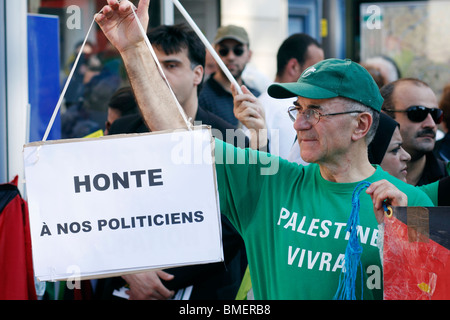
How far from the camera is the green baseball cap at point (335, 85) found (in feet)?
8.48

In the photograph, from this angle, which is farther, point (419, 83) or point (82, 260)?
point (419, 83)

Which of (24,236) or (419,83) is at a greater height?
(419,83)

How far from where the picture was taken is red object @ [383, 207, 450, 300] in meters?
2.13

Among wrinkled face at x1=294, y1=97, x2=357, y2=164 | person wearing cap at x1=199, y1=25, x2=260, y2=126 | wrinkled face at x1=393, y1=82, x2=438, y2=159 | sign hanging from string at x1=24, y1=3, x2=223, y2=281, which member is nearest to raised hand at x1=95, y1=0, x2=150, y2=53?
sign hanging from string at x1=24, y1=3, x2=223, y2=281

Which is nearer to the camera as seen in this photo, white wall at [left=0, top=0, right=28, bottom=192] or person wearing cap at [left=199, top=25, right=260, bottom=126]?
white wall at [left=0, top=0, right=28, bottom=192]

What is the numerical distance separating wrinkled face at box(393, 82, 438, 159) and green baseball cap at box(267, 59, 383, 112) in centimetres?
144

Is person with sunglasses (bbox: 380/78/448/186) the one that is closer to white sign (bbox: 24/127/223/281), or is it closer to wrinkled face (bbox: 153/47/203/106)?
wrinkled face (bbox: 153/47/203/106)

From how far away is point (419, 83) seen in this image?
4191 mm

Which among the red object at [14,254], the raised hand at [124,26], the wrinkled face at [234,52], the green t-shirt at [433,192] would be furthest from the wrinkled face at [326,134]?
the wrinkled face at [234,52]

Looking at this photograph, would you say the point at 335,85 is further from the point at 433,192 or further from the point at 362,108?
the point at 433,192

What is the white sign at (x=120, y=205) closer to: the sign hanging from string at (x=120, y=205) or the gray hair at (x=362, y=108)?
the sign hanging from string at (x=120, y=205)

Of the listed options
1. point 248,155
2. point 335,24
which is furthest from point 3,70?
point 335,24
